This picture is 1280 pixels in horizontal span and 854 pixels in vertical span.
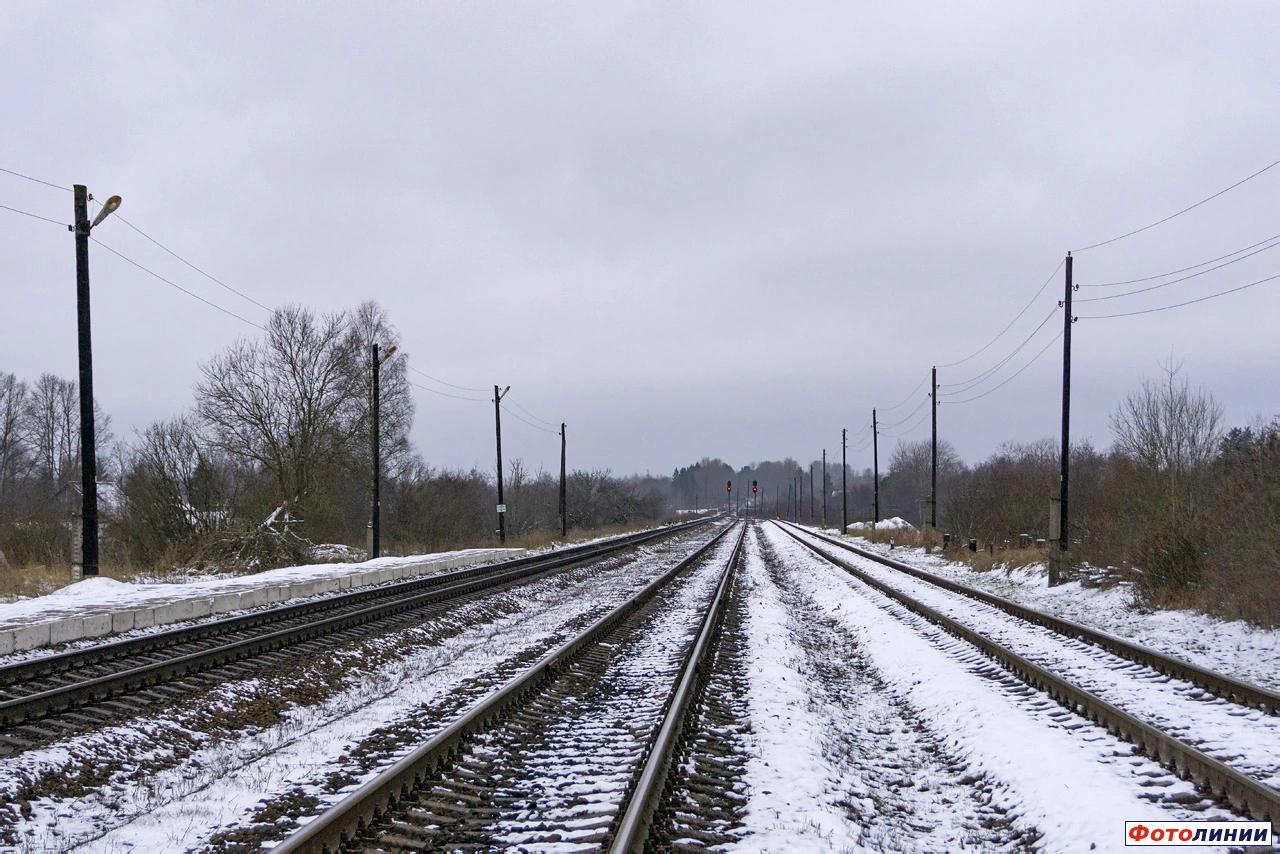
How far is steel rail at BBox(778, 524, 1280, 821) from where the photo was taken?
5464 millimetres

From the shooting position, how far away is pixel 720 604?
679 inches

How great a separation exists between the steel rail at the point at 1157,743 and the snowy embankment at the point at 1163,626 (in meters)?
2.11

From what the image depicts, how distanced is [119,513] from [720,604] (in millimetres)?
24819

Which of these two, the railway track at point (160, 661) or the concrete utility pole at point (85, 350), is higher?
the concrete utility pole at point (85, 350)

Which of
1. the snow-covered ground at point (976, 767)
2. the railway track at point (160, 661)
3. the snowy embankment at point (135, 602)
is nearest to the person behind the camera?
the snow-covered ground at point (976, 767)

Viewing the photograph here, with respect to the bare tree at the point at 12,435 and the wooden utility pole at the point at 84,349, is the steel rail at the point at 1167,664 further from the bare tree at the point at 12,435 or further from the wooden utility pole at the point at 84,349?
the bare tree at the point at 12,435


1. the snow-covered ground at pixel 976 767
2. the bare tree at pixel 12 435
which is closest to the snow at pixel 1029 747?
the snow-covered ground at pixel 976 767

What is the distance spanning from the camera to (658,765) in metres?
6.07

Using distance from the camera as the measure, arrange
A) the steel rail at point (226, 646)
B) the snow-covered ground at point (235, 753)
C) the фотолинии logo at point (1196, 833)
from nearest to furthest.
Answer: the фотолинии logo at point (1196, 833) < the snow-covered ground at point (235, 753) < the steel rail at point (226, 646)

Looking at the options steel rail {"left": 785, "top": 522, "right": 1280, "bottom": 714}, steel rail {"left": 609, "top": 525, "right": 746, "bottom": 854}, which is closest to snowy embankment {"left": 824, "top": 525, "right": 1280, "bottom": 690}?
steel rail {"left": 785, "top": 522, "right": 1280, "bottom": 714}

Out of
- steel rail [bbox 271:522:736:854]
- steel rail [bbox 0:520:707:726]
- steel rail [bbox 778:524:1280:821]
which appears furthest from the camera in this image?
steel rail [bbox 0:520:707:726]

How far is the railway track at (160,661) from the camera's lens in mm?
7953

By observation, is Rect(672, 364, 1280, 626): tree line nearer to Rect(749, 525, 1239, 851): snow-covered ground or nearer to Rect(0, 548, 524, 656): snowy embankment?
Rect(749, 525, 1239, 851): snow-covered ground

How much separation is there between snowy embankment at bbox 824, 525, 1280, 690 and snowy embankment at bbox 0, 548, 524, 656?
47.2ft
